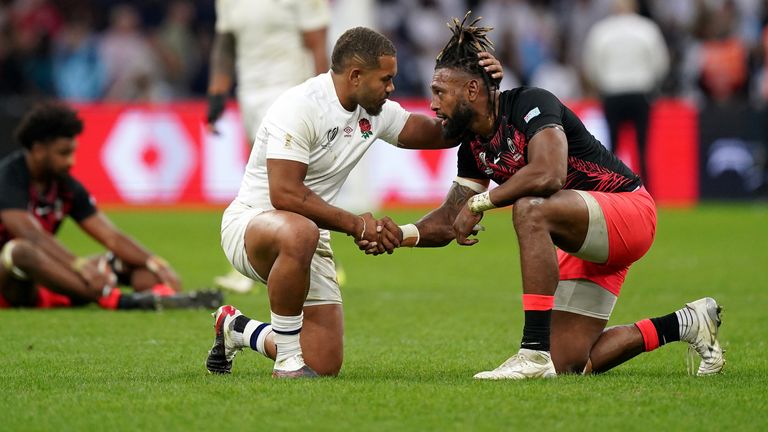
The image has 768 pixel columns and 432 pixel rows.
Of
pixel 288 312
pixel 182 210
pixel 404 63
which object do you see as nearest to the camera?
pixel 288 312

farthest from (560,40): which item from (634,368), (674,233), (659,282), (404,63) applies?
(634,368)

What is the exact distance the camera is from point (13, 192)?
927cm

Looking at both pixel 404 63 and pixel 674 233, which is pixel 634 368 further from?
pixel 404 63

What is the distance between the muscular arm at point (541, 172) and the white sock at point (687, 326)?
39.7 inches

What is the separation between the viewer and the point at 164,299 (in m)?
A: 9.40

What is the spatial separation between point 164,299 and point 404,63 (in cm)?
1227

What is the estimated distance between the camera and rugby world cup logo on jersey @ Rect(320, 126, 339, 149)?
652cm

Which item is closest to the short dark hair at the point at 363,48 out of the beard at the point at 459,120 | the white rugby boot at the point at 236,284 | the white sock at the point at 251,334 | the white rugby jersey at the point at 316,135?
the white rugby jersey at the point at 316,135

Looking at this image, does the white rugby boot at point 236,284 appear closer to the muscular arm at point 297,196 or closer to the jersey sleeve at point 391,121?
the jersey sleeve at point 391,121

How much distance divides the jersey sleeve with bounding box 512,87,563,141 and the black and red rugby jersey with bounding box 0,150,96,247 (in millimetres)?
4290

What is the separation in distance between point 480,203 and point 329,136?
0.82 meters

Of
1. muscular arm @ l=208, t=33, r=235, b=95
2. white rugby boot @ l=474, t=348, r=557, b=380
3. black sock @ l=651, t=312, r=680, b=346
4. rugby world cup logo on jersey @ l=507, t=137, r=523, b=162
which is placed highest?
muscular arm @ l=208, t=33, r=235, b=95

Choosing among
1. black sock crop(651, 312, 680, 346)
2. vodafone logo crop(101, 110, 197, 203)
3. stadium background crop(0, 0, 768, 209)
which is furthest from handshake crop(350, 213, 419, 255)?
vodafone logo crop(101, 110, 197, 203)

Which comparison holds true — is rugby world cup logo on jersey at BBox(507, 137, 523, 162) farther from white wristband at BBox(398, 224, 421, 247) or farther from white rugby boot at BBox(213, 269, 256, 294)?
white rugby boot at BBox(213, 269, 256, 294)
